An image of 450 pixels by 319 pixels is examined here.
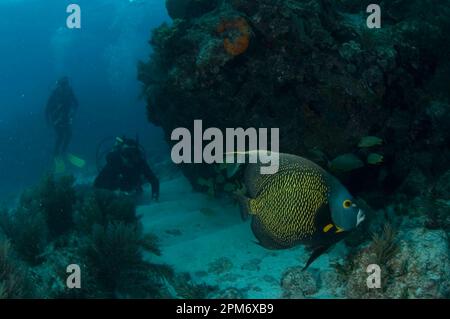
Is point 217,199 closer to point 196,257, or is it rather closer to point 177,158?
point 177,158

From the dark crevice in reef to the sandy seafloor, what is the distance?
4.70 ft

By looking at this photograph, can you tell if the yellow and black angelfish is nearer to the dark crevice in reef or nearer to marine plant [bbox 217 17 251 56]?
the dark crevice in reef

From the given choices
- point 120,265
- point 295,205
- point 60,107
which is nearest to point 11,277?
point 120,265

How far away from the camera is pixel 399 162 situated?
18.3 feet

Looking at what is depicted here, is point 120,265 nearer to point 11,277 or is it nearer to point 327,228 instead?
point 11,277

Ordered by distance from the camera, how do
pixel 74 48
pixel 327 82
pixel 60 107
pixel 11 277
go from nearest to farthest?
pixel 11 277 < pixel 327 82 < pixel 60 107 < pixel 74 48

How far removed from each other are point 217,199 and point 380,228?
10.5 feet

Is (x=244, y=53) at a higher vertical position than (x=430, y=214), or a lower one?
higher

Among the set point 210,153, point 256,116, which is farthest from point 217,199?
point 256,116

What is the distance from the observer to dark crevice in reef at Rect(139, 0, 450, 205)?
5305 mm

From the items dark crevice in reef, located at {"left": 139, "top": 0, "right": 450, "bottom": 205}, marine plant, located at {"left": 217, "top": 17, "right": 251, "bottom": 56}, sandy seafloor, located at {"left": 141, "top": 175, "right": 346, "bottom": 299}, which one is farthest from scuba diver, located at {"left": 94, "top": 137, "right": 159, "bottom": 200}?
marine plant, located at {"left": 217, "top": 17, "right": 251, "bottom": 56}

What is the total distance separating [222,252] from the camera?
4.96 m

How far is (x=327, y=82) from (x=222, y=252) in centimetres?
277

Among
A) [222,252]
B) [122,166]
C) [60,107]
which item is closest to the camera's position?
[222,252]
